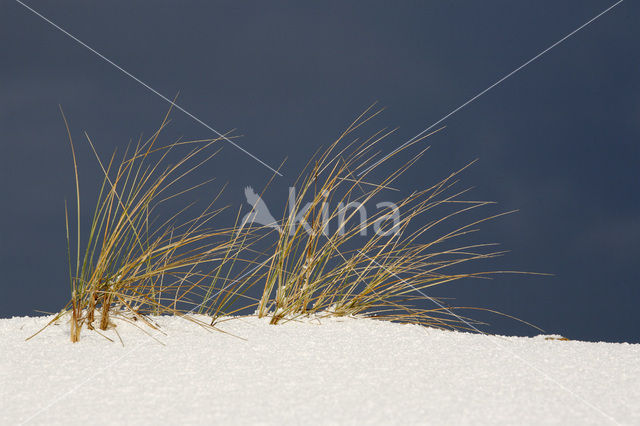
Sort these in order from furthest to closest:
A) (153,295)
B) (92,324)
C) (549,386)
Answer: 1. (153,295)
2. (92,324)
3. (549,386)

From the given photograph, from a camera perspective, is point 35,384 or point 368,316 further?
point 368,316

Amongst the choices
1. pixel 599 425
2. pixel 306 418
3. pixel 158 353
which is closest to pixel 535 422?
pixel 599 425

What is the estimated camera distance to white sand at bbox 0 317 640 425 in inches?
58.9

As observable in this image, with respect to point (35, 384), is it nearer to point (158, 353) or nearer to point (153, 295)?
point (158, 353)

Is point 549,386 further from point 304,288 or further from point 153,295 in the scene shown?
point 153,295

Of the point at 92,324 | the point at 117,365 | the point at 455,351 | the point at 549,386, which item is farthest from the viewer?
the point at 92,324

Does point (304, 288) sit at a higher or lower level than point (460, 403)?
lower

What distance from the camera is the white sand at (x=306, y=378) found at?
4.91 ft

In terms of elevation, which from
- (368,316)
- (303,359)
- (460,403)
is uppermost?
(460,403)

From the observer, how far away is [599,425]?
4.81ft

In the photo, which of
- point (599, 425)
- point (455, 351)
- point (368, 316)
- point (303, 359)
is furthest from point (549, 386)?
point (368, 316)

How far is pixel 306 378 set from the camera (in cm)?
174

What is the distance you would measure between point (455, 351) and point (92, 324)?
1323 mm

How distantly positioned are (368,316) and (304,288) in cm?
32
